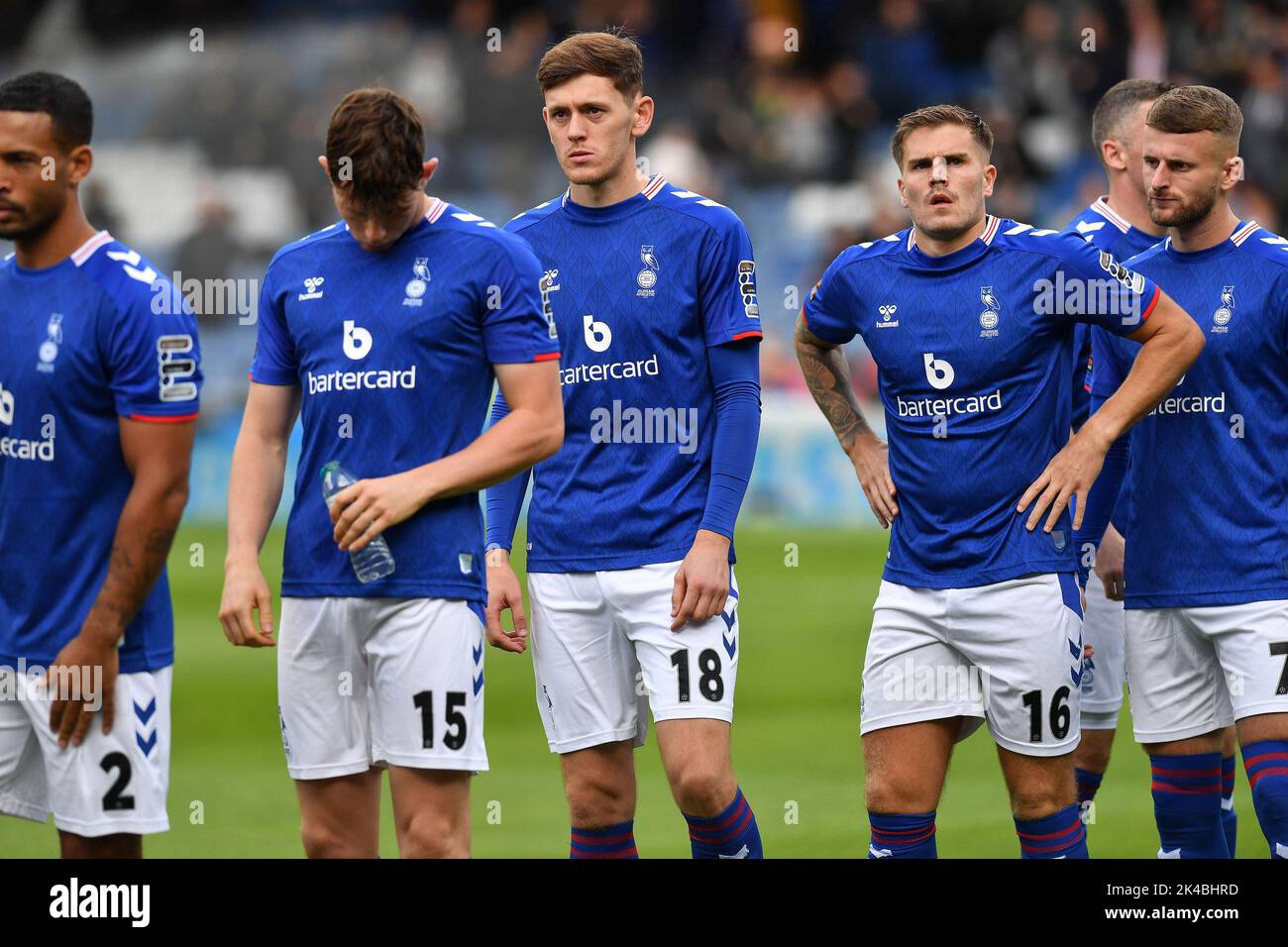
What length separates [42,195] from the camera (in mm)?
4422

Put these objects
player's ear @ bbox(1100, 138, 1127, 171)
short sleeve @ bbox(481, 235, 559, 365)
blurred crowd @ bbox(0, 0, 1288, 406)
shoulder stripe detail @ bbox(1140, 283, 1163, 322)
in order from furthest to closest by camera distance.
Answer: blurred crowd @ bbox(0, 0, 1288, 406) → player's ear @ bbox(1100, 138, 1127, 171) → shoulder stripe detail @ bbox(1140, 283, 1163, 322) → short sleeve @ bbox(481, 235, 559, 365)

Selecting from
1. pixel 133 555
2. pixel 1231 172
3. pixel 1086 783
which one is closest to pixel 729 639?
pixel 133 555

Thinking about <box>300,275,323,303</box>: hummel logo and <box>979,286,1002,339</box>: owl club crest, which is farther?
<box>979,286,1002,339</box>: owl club crest

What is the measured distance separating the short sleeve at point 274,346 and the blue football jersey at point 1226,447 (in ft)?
8.80

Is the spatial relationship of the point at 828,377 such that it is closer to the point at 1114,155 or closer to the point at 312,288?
the point at 1114,155

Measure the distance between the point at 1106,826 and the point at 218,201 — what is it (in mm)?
14991

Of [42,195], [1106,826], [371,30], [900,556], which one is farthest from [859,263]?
[371,30]

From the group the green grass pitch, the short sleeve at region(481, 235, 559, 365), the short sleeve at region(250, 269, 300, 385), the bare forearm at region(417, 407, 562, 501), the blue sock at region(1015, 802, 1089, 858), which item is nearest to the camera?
the bare forearm at region(417, 407, 562, 501)

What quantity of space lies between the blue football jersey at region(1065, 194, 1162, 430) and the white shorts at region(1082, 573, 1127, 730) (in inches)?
27.1

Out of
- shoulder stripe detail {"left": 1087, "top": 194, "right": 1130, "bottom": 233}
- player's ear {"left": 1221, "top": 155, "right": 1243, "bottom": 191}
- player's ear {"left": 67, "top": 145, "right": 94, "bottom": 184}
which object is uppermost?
shoulder stripe detail {"left": 1087, "top": 194, "right": 1130, "bottom": 233}

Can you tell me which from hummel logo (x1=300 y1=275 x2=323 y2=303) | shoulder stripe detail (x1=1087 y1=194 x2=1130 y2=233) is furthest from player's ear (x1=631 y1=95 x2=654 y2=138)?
shoulder stripe detail (x1=1087 y1=194 x2=1130 y2=233)

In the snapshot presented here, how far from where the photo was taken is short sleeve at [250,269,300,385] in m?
4.73

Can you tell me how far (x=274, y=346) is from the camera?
474 cm

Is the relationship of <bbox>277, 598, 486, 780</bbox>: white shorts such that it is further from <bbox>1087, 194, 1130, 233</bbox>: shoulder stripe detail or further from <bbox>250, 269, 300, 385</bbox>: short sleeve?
<bbox>1087, 194, 1130, 233</bbox>: shoulder stripe detail
